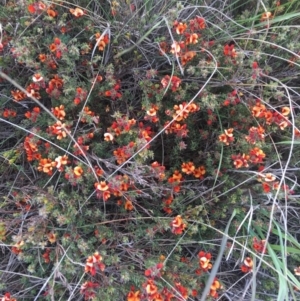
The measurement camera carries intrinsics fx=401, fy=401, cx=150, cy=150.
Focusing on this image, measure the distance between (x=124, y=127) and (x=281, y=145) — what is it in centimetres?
70

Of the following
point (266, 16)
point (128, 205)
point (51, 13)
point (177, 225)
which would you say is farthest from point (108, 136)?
point (266, 16)

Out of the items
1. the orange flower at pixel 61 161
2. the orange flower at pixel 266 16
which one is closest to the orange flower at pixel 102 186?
the orange flower at pixel 61 161

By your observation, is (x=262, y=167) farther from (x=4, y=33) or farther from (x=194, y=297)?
(x=4, y=33)

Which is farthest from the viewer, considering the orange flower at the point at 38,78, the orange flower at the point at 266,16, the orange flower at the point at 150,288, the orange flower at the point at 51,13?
the orange flower at the point at 266,16

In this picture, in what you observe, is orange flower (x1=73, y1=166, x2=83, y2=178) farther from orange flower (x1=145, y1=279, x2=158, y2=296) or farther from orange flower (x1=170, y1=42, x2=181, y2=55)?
orange flower (x1=170, y1=42, x2=181, y2=55)

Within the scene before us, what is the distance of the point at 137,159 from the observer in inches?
54.1

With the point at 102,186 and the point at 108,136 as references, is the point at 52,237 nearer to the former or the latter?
the point at 102,186

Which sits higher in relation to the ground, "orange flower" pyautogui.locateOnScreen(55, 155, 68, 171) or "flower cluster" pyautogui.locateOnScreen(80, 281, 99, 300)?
"orange flower" pyautogui.locateOnScreen(55, 155, 68, 171)

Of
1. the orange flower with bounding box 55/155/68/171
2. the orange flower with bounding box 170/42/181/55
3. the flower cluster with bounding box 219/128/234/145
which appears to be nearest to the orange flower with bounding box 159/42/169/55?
the orange flower with bounding box 170/42/181/55

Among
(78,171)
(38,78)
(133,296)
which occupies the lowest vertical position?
(133,296)

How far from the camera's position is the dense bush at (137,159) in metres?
1.40

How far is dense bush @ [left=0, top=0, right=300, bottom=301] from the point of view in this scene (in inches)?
55.1

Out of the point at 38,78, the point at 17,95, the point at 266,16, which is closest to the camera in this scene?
the point at 38,78

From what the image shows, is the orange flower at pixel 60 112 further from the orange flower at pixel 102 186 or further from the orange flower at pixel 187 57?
the orange flower at pixel 187 57
